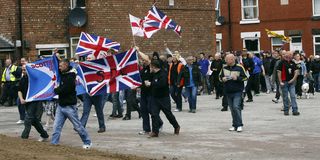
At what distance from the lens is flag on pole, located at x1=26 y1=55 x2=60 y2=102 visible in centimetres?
1478

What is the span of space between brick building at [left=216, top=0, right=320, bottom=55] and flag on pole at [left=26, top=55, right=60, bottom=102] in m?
29.5

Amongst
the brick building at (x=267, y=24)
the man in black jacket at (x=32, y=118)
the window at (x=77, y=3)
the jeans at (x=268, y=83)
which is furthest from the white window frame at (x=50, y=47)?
the brick building at (x=267, y=24)

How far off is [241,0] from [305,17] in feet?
15.9

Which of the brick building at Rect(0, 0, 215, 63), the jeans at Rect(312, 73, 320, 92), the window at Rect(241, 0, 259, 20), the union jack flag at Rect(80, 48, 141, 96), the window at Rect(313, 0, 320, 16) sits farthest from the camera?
the window at Rect(241, 0, 259, 20)

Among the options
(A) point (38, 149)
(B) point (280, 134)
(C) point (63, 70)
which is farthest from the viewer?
(B) point (280, 134)

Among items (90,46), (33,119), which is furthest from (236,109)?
(33,119)

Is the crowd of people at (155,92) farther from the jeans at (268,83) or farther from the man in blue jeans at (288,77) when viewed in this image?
the jeans at (268,83)

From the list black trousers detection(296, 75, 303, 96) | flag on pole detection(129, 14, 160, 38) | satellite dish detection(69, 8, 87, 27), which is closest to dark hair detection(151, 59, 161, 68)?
flag on pole detection(129, 14, 160, 38)

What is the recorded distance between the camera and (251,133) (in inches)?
597

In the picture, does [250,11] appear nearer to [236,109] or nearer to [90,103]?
[236,109]

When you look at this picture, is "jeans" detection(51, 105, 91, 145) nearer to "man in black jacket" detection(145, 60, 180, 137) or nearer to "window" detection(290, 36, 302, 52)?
"man in black jacket" detection(145, 60, 180, 137)

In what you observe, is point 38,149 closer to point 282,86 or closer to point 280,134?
point 280,134

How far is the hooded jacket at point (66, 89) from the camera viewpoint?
1330cm

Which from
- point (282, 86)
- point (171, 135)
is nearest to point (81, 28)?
point (282, 86)
